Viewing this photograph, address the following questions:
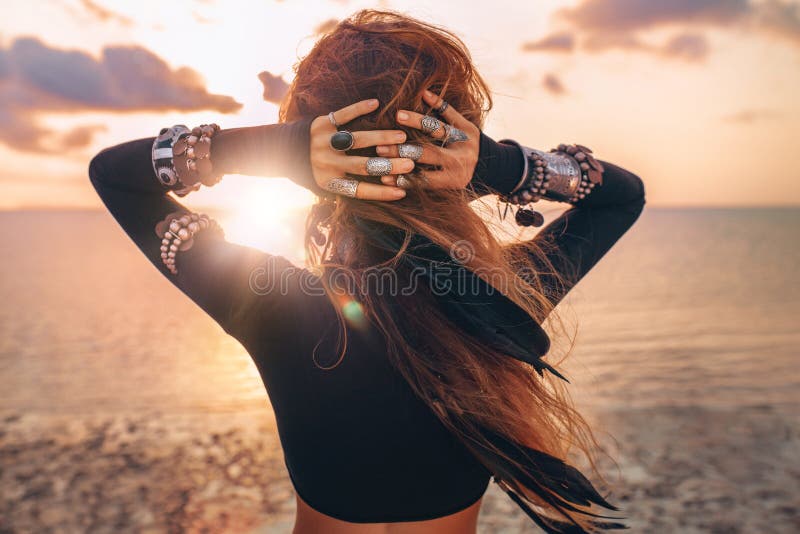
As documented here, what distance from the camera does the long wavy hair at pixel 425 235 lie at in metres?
1.15

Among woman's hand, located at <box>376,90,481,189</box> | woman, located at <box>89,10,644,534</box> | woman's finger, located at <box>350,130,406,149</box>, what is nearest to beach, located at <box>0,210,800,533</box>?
woman, located at <box>89,10,644,534</box>

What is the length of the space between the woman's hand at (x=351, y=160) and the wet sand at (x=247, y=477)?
146 inches

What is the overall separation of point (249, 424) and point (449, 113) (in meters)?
5.67

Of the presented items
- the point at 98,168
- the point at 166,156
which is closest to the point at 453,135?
the point at 166,156

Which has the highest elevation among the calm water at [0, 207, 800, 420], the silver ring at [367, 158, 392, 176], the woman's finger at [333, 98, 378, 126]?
the woman's finger at [333, 98, 378, 126]

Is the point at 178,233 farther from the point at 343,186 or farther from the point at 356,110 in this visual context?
the point at 356,110

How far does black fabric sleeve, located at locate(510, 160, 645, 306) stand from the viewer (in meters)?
1.48

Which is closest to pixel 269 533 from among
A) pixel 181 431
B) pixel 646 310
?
pixel 181 431

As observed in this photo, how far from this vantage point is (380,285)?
1176mm

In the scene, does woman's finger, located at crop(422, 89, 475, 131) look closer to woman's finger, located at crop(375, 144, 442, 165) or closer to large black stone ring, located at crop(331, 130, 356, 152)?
woman's finger, located at crop(375, 144, 442, 165)

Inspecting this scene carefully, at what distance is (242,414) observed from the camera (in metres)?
6.48

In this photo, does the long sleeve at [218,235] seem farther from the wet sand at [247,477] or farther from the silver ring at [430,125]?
the wet sand at [247,477]

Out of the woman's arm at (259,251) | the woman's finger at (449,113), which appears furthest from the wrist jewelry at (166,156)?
the woman's finger at (449,113)

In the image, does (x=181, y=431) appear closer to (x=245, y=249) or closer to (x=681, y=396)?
(x=245, y=249)
